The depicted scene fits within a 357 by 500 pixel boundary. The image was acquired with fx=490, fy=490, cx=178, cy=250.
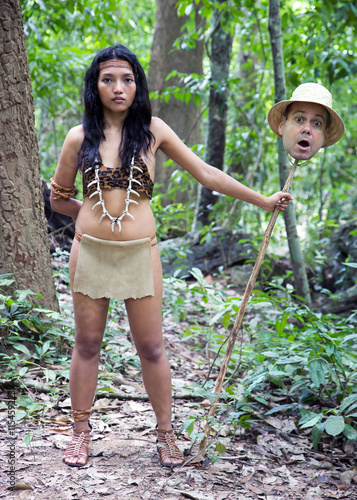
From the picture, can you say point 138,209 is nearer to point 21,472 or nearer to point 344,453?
point 21,472

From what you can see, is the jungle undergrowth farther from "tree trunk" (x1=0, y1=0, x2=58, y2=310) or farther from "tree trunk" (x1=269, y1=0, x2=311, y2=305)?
"tree trunk" (x1=269, y1=0, x2=311, y2=305)

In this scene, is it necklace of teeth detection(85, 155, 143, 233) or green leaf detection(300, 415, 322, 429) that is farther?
green leaf detection(300, 415, 322, 429)

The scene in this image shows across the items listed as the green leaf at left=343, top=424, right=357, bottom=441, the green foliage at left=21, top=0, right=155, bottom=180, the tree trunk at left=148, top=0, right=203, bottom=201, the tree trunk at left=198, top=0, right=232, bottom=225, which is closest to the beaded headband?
the green leaf at left=343, top=424, right=357, bottom=441

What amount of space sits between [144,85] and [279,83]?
208 centimetres

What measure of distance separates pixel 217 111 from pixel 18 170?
3.78 metres

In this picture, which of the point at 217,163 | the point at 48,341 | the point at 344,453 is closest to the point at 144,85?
the point at 48,341

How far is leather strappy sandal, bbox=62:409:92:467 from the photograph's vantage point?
2373 millimetres

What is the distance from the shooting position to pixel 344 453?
272 cm

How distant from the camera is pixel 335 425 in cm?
238

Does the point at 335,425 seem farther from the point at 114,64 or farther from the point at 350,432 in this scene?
the point at 114,64

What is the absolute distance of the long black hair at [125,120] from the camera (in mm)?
2260

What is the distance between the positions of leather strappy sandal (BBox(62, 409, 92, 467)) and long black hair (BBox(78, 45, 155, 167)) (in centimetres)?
125

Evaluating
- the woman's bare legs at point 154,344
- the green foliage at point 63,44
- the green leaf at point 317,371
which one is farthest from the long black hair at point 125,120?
the green foliage at point 63,44

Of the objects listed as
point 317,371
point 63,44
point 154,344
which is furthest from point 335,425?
point 63,44
